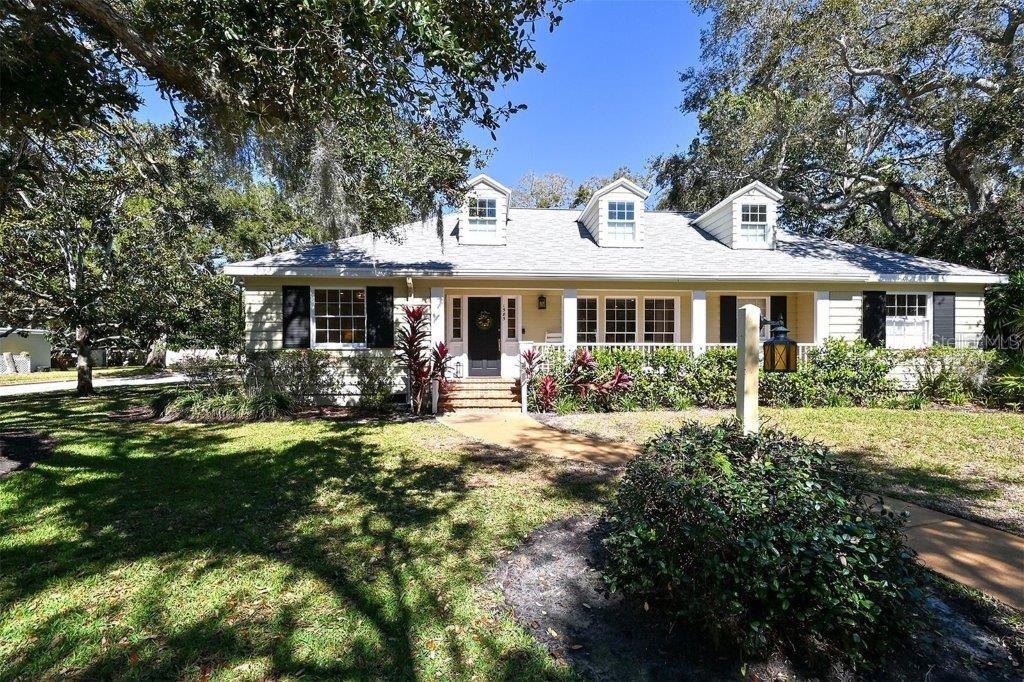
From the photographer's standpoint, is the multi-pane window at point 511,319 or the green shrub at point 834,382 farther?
the multi-pane window at point 511,319

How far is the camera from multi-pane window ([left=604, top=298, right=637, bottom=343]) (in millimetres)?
12438

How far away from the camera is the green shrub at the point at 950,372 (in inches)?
385

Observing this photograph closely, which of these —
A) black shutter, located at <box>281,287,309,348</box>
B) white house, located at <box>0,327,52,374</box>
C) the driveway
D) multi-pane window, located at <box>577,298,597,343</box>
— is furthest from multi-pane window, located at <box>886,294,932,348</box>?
white house, located at <box>0,327,52,374</box>

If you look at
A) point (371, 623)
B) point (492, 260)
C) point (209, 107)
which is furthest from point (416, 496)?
point (492, 260)

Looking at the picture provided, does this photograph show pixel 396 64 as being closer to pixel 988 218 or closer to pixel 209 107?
pixel 209 107

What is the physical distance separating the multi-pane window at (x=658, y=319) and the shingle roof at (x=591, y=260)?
1434mm

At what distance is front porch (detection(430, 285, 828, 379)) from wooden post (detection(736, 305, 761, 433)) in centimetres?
728

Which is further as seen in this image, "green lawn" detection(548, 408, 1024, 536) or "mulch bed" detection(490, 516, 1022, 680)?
"green lawn" detection(548, 408, 1024, 536)

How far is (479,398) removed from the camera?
32.0 feet

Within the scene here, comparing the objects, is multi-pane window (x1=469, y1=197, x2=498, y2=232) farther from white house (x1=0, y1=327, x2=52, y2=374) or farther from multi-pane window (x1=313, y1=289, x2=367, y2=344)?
white house (x1=0, y1=327, x2=52, y2=374)

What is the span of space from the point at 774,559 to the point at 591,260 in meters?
9.78

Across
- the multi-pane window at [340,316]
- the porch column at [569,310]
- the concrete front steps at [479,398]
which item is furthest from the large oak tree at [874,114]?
the multi-pane window at [340,316]

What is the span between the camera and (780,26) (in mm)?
13156

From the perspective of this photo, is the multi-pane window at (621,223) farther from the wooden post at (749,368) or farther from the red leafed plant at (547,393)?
the wooden post at (749,368)
